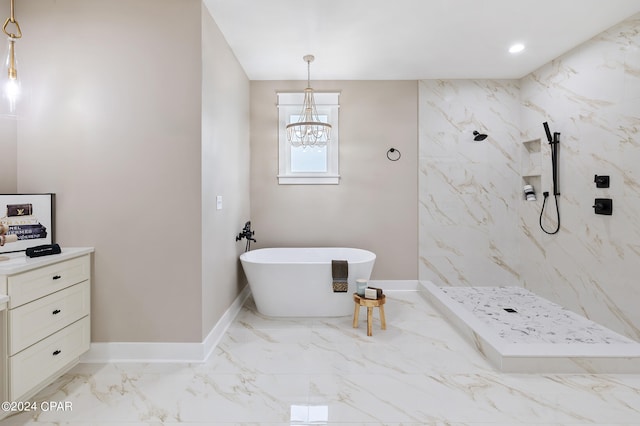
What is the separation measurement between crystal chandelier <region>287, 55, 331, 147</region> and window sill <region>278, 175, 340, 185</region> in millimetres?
416

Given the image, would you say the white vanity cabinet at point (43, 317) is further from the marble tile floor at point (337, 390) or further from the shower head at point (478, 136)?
the shower head at point (478, 136)

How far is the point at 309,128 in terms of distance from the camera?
338cm

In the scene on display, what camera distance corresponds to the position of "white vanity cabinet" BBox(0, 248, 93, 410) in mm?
1633

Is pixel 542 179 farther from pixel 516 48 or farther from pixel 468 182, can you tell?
pixel 516 48

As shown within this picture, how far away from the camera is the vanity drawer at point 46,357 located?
1.64 meters

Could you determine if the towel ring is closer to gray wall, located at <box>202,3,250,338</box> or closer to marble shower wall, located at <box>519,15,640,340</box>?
marble shower wall, located at <box>519,15,640,340</box>

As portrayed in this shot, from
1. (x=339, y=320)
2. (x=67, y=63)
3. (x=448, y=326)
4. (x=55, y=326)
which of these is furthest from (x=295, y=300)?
(x=67, y=63)

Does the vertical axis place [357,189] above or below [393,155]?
below

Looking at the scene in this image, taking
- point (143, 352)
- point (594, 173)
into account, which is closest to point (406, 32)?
point (594, 173)

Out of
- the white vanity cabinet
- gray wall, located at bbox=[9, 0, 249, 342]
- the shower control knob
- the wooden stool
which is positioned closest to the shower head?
the shower control knob

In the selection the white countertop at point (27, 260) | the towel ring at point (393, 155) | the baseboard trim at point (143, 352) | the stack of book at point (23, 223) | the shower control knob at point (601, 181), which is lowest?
the baseboard trim at point (143, 352)

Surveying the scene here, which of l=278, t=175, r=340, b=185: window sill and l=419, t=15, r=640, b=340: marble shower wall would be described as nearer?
l=419, t=15, r=640, b=340: marble shower wall

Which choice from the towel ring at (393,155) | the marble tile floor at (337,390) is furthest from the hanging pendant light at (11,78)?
the towel ring at (393,155)

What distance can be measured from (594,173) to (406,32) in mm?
2158
